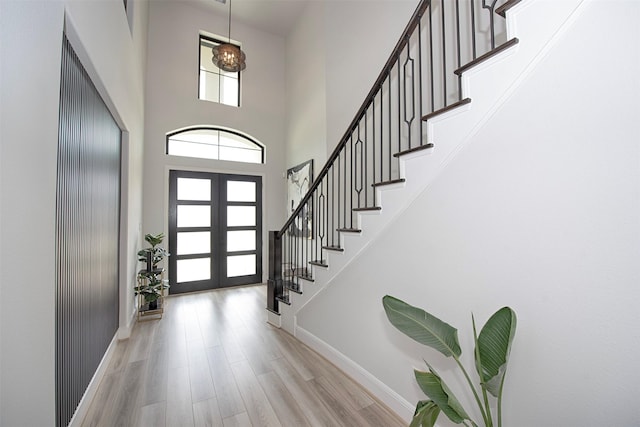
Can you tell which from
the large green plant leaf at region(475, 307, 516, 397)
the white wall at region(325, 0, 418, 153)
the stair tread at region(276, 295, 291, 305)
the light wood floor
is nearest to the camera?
the large green plant leaf at region(475, 307, 516, 397)

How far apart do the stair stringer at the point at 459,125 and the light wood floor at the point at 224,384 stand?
0.48ft

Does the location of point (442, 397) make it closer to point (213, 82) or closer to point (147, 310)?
point (147, 310)

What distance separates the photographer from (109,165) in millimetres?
2537

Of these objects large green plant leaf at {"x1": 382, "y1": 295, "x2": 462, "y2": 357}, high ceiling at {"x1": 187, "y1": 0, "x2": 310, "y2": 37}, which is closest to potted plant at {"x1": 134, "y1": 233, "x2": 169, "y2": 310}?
large green plant leaf at {"x1": 382, "y1": 295, "x2": 462, "y2": 357}

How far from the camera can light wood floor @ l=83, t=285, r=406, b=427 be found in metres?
1.80

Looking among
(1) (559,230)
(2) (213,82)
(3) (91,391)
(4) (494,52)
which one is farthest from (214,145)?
(1) (559,230)

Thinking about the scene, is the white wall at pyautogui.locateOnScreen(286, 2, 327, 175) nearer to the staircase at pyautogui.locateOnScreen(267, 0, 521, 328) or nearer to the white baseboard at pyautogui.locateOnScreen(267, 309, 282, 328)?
the staircase at pyautogui.locateOnScreen(267, 0, 521, 328)

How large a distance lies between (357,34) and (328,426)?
4.35m

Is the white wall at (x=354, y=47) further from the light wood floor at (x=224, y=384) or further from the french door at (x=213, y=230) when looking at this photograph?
the light wood floor at (x=224, y=384)

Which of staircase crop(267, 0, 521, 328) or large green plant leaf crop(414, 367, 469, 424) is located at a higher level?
staircase crop(267, 0, 521, 328)

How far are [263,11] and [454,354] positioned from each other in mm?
6468

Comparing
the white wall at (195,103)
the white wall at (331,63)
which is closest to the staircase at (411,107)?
the white wall at (331,63)

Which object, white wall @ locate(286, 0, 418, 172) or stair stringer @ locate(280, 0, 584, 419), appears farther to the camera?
white wall @ locate(286, 0, 418, 172)

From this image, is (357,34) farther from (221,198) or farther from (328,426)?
(328,426)
